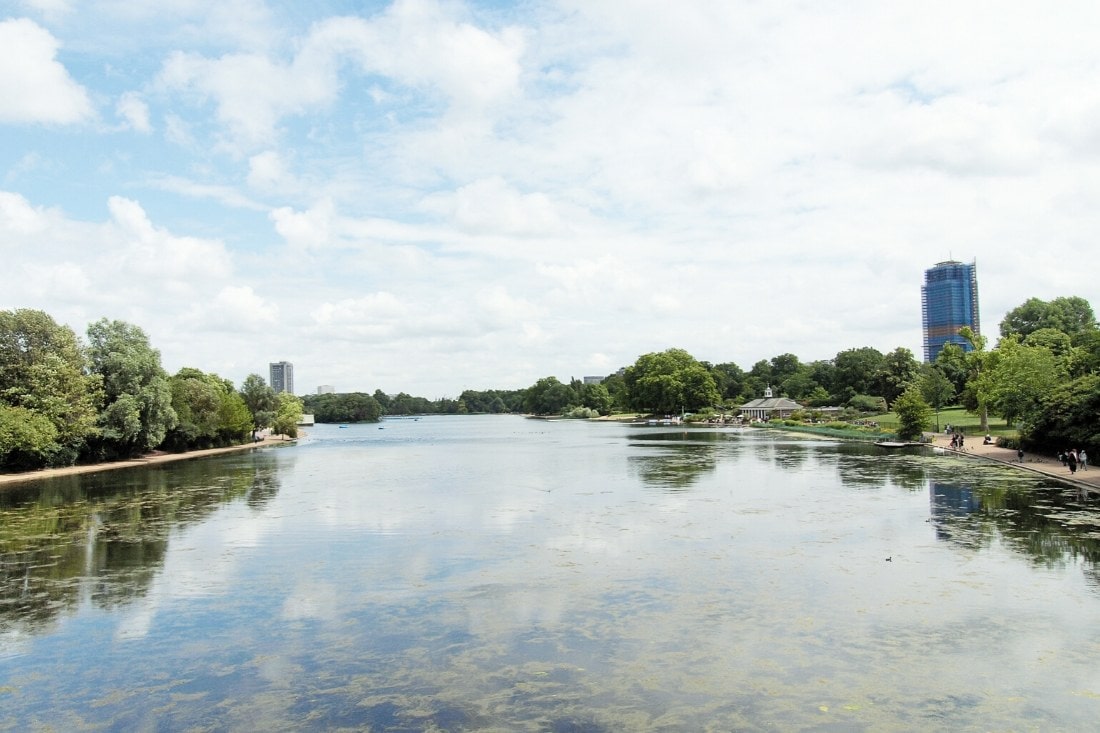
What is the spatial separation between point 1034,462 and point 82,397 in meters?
53.8

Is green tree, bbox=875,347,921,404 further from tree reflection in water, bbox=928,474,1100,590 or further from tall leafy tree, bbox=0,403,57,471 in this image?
tall leafy tree, bbox=0,403,57,471

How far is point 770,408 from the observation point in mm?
116500

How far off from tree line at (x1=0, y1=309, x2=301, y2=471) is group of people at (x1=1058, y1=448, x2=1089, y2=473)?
5048 centimetres

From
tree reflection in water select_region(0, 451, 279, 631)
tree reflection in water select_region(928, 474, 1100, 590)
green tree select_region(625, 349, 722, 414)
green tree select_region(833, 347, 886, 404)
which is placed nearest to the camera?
tree reflection in water select_region(0, 451, 279, 631)

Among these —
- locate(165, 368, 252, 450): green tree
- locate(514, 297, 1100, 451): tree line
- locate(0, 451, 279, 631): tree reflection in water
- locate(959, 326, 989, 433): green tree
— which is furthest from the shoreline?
locate(959, 326, 989, 433): green tree

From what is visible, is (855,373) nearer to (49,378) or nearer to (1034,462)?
(1034,462)

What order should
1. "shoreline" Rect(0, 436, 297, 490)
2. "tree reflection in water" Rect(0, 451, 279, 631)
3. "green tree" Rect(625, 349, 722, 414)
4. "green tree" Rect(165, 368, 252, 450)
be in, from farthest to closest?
"green tree" Rect(625, 349, 722, 414) → "green tree" Rect(165, 368, 252, 450) → "shoreline" Rect(0, 436, 297, 490) → "tree reflection in water" Rect(0, 451, 279, 631)

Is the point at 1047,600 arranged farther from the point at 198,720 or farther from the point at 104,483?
the point at 104,483

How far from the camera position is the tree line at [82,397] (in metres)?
43.4

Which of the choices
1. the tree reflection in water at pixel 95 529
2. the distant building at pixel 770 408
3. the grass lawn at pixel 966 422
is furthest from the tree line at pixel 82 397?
the distant building at pixel 770 408

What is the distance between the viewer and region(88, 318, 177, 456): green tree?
49.5m

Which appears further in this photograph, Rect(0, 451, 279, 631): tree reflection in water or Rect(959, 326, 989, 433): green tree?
Rect(959, 326, 989, 433): green tree

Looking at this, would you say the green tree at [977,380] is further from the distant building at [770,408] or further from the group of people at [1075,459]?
the distant building at [770,408]

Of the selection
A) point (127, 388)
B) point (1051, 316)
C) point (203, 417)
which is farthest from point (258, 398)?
point (1051, 316)
